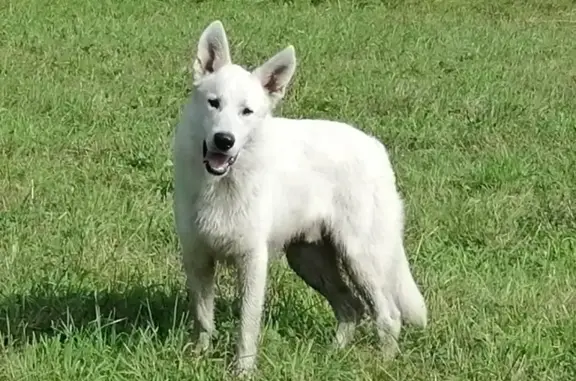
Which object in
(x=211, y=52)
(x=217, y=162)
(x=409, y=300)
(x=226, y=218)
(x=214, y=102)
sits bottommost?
(x=409, y=300)

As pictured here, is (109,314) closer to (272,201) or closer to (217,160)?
(272,201)

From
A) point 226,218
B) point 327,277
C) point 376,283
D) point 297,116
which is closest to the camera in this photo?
point 226,218

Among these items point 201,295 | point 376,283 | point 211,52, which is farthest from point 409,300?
point 211,52

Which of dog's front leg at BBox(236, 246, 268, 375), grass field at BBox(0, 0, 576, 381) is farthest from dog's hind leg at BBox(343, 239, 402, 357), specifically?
dog's front leg at BBox(236, 246, 268, 375)

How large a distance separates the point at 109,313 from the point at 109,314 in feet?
0.13

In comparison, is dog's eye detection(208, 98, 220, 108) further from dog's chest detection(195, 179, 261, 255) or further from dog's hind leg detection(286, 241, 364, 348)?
dog's hind leg detection(286, 241, 364, 348)

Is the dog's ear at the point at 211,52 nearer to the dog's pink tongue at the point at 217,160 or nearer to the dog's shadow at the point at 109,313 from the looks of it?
the dog's pink tongue at the point at 217,160

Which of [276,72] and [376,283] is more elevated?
[276,72]

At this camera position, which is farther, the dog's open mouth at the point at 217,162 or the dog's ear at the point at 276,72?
the dog's ear at the point at 276,72

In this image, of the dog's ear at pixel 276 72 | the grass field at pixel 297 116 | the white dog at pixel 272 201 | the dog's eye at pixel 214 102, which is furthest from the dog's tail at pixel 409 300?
the dog's eye at pixel 214 102

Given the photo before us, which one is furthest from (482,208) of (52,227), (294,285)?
(52,227)

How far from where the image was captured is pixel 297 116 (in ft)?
35.9

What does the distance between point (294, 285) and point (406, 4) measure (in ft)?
44.8

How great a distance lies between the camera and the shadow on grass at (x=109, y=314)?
204 inches
